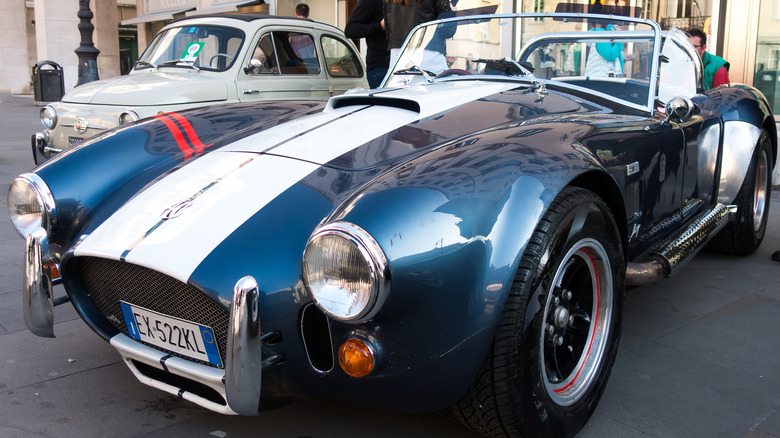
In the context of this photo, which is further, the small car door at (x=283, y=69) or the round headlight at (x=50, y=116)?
the small car door at (x=283, y=69)

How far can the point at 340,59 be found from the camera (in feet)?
24.5

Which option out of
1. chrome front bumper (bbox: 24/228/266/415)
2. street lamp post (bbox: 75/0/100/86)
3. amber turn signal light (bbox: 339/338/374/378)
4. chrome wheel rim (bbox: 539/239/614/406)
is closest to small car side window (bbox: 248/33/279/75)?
chrome front bumper (bbox: 24/228/266/415)

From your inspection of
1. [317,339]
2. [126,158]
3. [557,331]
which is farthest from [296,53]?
[317,339]

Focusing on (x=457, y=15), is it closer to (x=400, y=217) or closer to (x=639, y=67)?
(x=639, y=67)

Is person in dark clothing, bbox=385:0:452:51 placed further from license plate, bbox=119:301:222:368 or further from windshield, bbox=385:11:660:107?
license plate, bbox=119:301:222:368

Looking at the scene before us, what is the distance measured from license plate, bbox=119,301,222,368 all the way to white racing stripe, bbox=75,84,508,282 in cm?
17

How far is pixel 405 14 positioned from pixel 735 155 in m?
Result: 2.61

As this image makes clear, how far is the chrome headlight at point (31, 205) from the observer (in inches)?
92.3

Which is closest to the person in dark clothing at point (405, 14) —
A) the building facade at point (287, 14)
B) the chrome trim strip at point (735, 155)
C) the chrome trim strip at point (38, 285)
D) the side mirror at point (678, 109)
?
the building facade at point (287, 14)

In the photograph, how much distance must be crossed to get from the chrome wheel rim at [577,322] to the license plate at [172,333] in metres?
0.94

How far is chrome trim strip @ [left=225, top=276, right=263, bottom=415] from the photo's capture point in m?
1.68

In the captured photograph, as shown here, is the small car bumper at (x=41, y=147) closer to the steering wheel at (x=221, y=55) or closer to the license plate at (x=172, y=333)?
the steering wheel at (x=221, y=55)

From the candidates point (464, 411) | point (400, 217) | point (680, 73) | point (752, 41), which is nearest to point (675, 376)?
point (464, 411)

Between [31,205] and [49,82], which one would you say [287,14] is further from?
[31,205]
